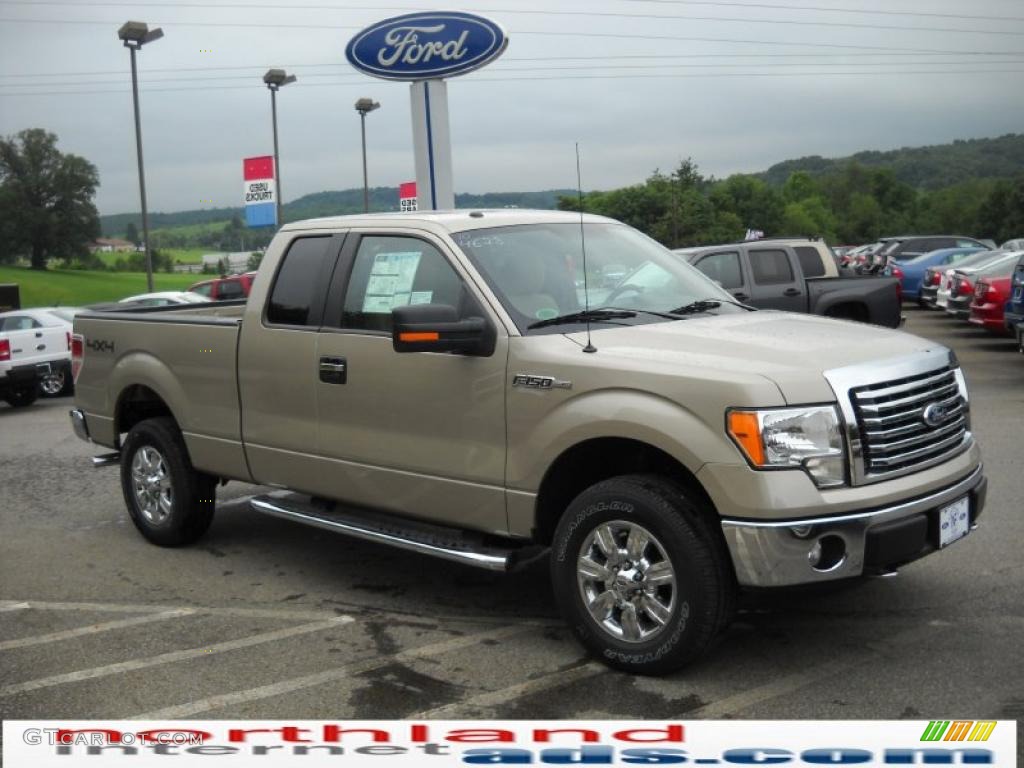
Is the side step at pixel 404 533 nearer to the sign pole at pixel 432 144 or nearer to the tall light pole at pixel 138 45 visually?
the sign pole at pixel 432 144

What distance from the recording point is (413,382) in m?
5.66

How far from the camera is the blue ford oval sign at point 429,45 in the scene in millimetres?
16047

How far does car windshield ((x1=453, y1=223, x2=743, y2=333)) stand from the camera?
218 inches

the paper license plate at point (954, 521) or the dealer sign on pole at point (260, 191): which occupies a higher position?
the dealer sign on pole at point (260, 191)

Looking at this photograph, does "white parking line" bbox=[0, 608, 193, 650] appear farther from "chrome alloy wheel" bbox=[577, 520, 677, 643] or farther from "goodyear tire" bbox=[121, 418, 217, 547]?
"chrome alloy wheel" bbox=[577, 520, 677, 643]

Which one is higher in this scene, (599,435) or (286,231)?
(286,231)

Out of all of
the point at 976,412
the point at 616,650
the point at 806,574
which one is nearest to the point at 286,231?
the point at 616,650

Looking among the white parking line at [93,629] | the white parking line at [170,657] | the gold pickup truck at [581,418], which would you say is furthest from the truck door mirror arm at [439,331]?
the white parking line at [93,629]

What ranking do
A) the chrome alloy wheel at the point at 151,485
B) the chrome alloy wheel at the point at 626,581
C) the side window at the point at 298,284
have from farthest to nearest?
the chrome alloy wheel at the point at 151,485
the side window at the point at 298,284
the chrome alloy wheel at the point at 626,581

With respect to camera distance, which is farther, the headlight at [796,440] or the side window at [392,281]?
the side window at [392,281]

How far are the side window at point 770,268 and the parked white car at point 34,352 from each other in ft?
33.6

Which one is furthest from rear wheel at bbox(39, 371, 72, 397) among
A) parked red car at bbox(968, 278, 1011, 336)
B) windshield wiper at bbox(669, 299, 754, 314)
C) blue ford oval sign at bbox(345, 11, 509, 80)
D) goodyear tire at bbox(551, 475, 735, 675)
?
goodyear tire at bbox(551, 475, 735, 675)

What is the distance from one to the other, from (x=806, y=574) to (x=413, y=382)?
210cm
